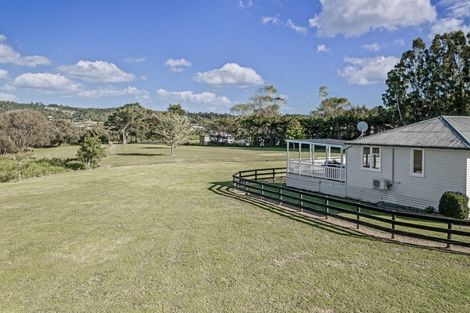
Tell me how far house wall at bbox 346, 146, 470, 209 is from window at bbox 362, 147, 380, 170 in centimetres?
19

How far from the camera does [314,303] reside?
21.0 feet

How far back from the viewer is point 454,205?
11.9m

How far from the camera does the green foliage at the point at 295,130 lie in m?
57.2

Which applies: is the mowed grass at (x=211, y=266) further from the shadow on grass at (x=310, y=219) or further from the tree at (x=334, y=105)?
the tree at (x=334, y=105)

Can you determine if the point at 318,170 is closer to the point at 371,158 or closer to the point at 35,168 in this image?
the point at 371,158

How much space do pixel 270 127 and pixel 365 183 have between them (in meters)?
50.9

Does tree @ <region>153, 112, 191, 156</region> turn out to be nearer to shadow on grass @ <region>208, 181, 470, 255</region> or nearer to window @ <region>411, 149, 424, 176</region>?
shadow on grass @ <region>208, 181, 470, 255</region>

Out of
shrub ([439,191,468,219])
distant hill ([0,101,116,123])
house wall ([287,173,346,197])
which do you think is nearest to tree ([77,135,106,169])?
house wall ([287,173,346,197])

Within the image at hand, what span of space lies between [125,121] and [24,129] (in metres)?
20.5

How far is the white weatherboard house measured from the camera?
41.4 ft

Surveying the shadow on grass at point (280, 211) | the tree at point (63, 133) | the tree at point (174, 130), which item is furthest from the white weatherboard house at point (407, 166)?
the tree at point (63, 133)

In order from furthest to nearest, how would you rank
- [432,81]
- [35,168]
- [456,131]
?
[432,81] < [35,168] < [456,131]

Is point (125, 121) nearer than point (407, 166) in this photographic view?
No

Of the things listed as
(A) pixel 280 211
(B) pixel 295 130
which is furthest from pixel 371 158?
(B) pixel 295 130
